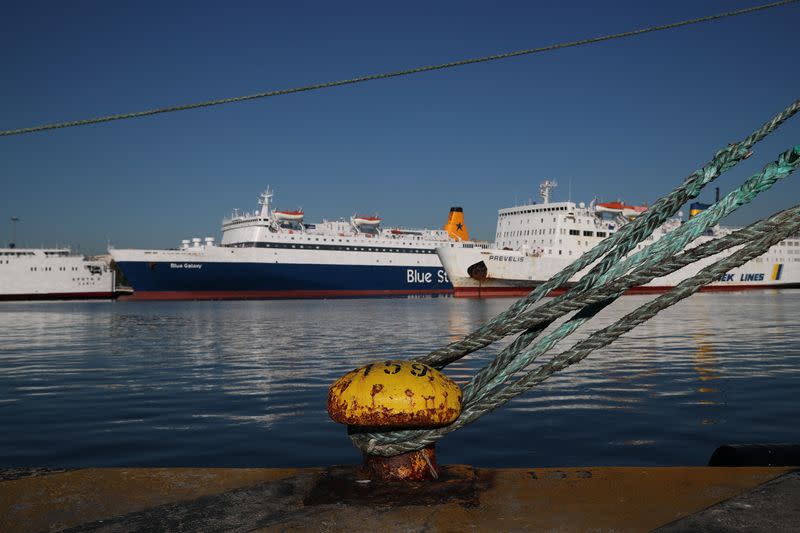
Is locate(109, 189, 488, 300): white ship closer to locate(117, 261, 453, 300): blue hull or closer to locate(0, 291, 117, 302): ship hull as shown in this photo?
locate(117, 261, 453, 300): blue hull

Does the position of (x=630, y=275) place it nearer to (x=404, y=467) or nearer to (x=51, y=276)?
(x=404, y=467)

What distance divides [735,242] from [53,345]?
15.2m

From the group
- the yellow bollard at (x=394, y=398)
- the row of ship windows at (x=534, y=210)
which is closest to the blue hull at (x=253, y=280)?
the row of ship windows at (x=534, y=210)

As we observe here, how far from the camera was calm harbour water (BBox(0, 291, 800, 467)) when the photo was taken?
4723 millimetres

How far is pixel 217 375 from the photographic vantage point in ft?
30.5

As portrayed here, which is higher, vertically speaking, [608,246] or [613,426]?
[608,246]

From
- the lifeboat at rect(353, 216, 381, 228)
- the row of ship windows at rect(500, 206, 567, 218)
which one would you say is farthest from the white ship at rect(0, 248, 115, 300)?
the row of ship windows at rect(500, 206, 567, 218)

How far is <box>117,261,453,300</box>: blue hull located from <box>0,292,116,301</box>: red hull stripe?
12839 millimetres

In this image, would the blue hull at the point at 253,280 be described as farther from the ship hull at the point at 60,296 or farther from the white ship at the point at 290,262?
the ship hull at the point at 60,296

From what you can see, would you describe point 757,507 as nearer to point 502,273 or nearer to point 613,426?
point 613,426

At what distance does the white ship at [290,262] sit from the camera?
151 ft

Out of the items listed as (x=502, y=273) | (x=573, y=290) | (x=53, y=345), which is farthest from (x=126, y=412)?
(x=502, y=273)

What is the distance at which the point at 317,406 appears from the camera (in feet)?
21.9

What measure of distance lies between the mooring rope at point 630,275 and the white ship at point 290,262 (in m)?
45.3
